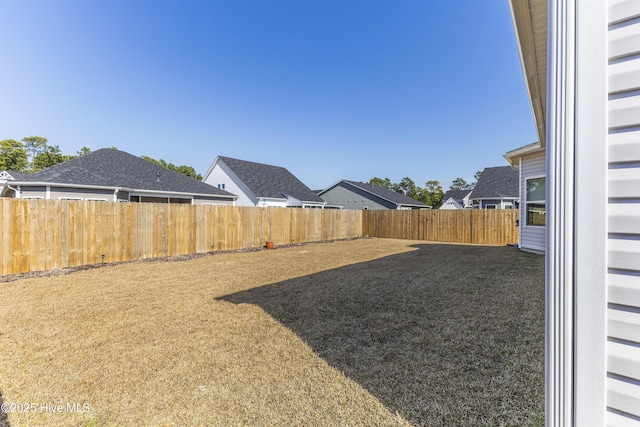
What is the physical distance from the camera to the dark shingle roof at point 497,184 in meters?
19.3

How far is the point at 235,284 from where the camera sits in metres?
5.68

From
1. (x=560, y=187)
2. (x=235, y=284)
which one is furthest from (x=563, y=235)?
(x=235, y=284)

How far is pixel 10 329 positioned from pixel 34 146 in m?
46.4

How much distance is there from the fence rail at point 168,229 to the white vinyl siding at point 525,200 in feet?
14.0

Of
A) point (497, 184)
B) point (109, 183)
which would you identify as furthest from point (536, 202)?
point (109, 183)

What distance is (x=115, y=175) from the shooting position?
43.5 ft

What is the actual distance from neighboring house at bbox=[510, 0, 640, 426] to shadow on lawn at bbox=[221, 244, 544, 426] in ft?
3.60

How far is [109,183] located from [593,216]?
49.6ft

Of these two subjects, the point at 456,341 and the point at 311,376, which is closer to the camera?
the point at 311,376

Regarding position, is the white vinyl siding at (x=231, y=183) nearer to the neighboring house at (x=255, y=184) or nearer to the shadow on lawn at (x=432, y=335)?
the neighboring house at (x=255, y=184)

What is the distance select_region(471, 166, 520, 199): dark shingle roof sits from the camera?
19281 mm

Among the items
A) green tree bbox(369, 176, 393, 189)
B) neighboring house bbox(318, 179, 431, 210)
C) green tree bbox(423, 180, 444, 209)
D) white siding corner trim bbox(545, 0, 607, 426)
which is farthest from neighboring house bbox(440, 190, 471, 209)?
white siding corner trim bbox(545, 0, 607, 426)

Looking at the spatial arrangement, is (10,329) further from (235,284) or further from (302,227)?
(302,227)

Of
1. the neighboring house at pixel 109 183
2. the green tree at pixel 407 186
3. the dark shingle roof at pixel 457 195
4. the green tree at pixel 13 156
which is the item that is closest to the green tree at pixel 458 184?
the green tree at pixel 407 186
